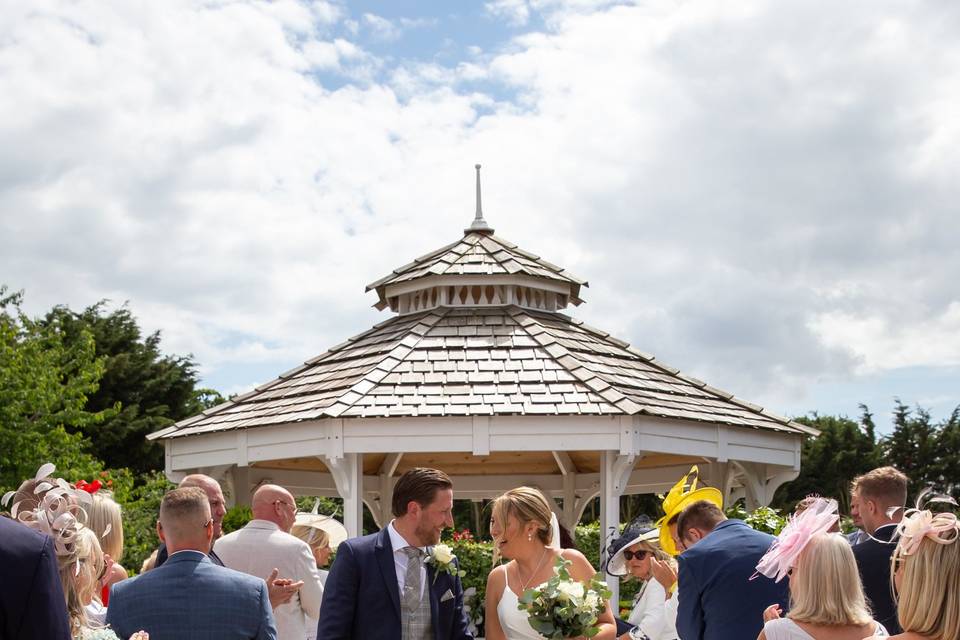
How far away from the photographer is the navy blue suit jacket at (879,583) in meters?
6.51

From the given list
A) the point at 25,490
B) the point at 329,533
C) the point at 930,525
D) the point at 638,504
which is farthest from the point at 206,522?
the point at 638,504

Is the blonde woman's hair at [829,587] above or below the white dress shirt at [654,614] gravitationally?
above

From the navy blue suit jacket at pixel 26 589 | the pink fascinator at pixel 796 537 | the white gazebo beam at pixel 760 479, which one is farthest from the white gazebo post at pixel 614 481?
the navy blue suit jacket at pixel 26 589

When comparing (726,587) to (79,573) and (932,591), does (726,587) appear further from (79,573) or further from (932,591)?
(79,573)

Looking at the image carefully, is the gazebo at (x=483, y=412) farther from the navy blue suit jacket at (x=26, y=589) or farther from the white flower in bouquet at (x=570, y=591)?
the navy blue suit jacket at (x=26, y=589)

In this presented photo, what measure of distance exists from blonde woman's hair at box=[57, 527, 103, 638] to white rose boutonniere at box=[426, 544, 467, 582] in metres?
1.69

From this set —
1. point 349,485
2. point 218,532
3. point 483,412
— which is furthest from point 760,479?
point 218,532

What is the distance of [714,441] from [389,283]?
4.96 m

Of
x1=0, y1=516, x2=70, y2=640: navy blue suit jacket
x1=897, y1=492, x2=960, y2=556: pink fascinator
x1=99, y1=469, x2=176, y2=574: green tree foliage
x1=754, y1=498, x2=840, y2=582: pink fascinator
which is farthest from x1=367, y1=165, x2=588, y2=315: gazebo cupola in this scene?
x1=0, y1=516, x2=70, y2=640: navy blue suit jacket

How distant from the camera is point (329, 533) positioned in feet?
28.8

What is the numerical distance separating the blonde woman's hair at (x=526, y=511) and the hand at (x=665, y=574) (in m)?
1.12

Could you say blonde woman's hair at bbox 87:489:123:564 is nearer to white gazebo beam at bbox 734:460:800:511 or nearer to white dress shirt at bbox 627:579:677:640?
white dress shirt at bbox 627:579:677:640

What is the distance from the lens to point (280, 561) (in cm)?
682

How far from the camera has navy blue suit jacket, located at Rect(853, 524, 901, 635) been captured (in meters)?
6.51
